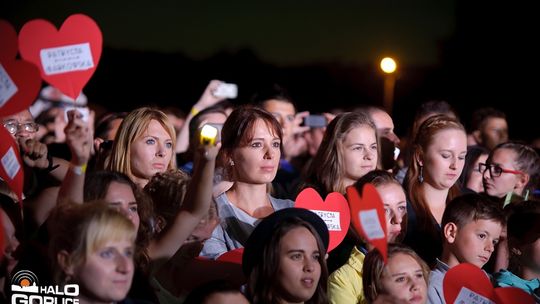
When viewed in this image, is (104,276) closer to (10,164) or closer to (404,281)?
(10,164)

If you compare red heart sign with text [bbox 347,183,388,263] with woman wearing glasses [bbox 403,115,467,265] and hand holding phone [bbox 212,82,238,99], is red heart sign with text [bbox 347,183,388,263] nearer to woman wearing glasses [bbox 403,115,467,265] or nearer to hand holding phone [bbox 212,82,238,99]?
woman wearing glasses [bbox 403,115,467,265]

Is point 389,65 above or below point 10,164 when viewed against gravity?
above

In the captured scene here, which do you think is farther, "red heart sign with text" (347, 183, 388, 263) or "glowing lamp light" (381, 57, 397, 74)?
"glowing lamp light" (381, 57, 397, 74)

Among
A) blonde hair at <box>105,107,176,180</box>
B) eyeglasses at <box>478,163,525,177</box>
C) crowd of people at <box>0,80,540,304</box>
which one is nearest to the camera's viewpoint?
crowd of people at <box>0,80,540,304</box>

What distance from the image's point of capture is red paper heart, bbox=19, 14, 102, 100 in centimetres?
394

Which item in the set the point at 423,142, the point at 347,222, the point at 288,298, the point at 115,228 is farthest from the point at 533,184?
the point at 115,228

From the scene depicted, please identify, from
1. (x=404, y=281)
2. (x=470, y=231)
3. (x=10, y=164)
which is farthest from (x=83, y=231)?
(x=470, y=231)

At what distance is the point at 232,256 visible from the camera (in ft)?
13.5

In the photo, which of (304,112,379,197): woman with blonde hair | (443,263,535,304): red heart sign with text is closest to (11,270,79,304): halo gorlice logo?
(443,263,535,304): red heart sign with text

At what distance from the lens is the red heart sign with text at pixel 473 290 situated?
4.16 metres

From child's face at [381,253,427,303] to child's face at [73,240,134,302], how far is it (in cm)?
116

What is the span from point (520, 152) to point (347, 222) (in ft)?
6.14

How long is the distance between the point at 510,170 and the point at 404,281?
212cm

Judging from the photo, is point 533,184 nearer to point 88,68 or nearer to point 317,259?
point 317,259
